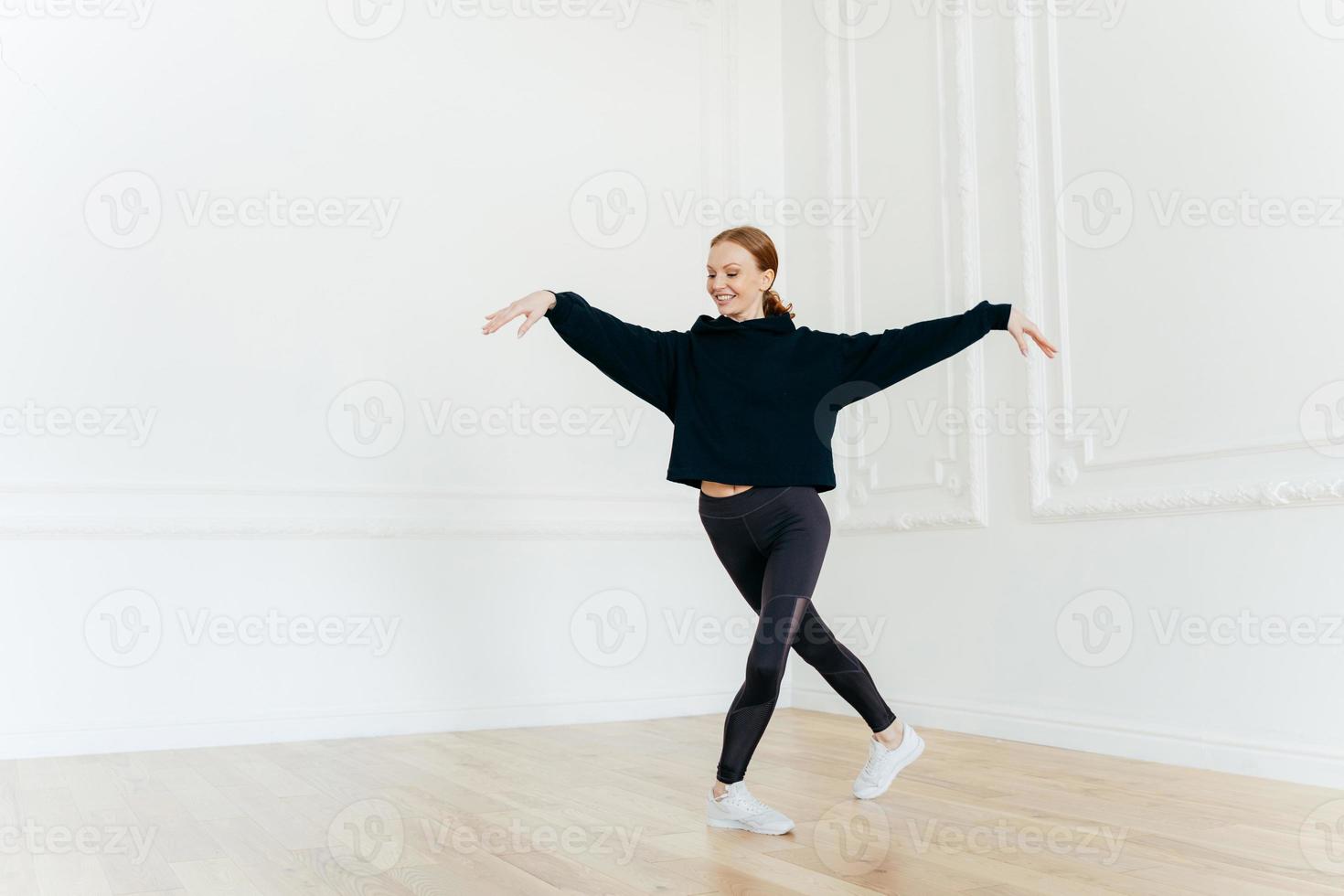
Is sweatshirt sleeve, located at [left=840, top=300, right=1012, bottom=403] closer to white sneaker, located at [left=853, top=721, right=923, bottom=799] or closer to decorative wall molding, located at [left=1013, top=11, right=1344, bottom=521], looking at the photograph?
white sneaker, located at [left=853, top=721, right=923, bottom=799]

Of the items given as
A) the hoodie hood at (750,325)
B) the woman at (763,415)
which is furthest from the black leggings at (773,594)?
the hoodie hood at (750,325)

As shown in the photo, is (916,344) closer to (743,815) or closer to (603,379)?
(743,815)

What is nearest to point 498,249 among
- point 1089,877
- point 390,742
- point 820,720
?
point 390,742

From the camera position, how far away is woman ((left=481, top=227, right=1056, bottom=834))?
7.99 ft

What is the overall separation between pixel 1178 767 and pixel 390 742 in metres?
2.32

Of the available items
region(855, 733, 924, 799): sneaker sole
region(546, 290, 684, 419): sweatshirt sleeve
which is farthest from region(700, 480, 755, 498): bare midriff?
region(855, 733, 924, 799): sneaker sole

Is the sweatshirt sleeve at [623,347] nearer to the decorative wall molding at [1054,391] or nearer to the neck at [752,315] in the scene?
the neck at [752,315]

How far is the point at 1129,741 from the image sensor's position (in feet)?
10.7

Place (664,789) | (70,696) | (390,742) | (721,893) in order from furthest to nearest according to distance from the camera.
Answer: (390,742)
(70,696)
(664,789)
(721,893)

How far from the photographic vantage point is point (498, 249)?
14.2ft

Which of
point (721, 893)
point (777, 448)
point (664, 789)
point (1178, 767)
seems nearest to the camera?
point (721, 893)

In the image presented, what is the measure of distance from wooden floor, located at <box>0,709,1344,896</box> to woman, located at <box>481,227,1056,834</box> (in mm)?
268

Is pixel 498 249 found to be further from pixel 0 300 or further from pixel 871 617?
pixel 871 617

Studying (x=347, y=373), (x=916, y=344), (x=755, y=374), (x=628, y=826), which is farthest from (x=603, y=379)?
(x=628, y=826)
